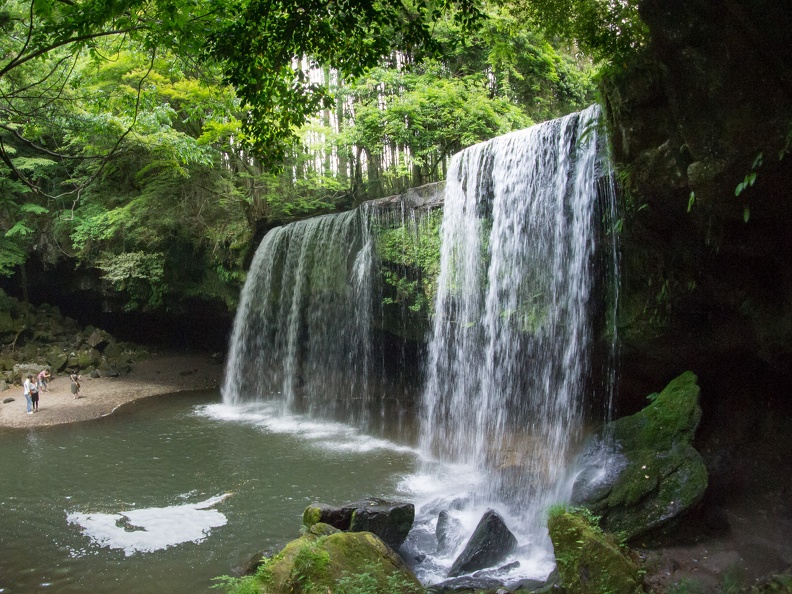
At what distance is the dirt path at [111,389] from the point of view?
14633mm

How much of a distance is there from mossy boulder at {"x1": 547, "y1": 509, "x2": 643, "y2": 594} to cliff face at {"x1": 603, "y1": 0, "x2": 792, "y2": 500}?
3142 millimetres

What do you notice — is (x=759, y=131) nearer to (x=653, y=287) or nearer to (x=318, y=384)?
(x=653, y=287)

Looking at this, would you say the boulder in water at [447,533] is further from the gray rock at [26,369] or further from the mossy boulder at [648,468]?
the gray rock at [26,369]

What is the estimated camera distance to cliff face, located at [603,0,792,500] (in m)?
4.39

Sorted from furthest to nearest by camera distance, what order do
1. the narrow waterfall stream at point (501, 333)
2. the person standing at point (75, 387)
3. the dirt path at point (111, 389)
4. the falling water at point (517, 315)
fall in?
1. the person standing at point (75, 387)
2. the dirt path at point (111, 389)
3. the falling water at point (517, 315)
4. the narrow waterfall stream at point (501, 333)

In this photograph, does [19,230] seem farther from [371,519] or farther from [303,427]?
[371,519]

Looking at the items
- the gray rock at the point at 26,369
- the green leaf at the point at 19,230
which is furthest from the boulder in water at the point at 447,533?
the green leaf at the point at 19,230

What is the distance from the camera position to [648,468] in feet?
21.8

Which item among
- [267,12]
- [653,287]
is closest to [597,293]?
[653,287]

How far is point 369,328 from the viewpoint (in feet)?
44.9

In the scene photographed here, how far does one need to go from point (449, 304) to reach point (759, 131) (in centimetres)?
708

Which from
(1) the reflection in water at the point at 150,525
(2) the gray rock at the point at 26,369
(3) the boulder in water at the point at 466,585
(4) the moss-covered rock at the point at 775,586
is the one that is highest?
(2) the gray rock at the point at 26,369

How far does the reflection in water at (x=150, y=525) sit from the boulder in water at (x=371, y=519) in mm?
1788

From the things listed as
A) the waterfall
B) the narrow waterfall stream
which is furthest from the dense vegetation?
the narrow waterfall stream
